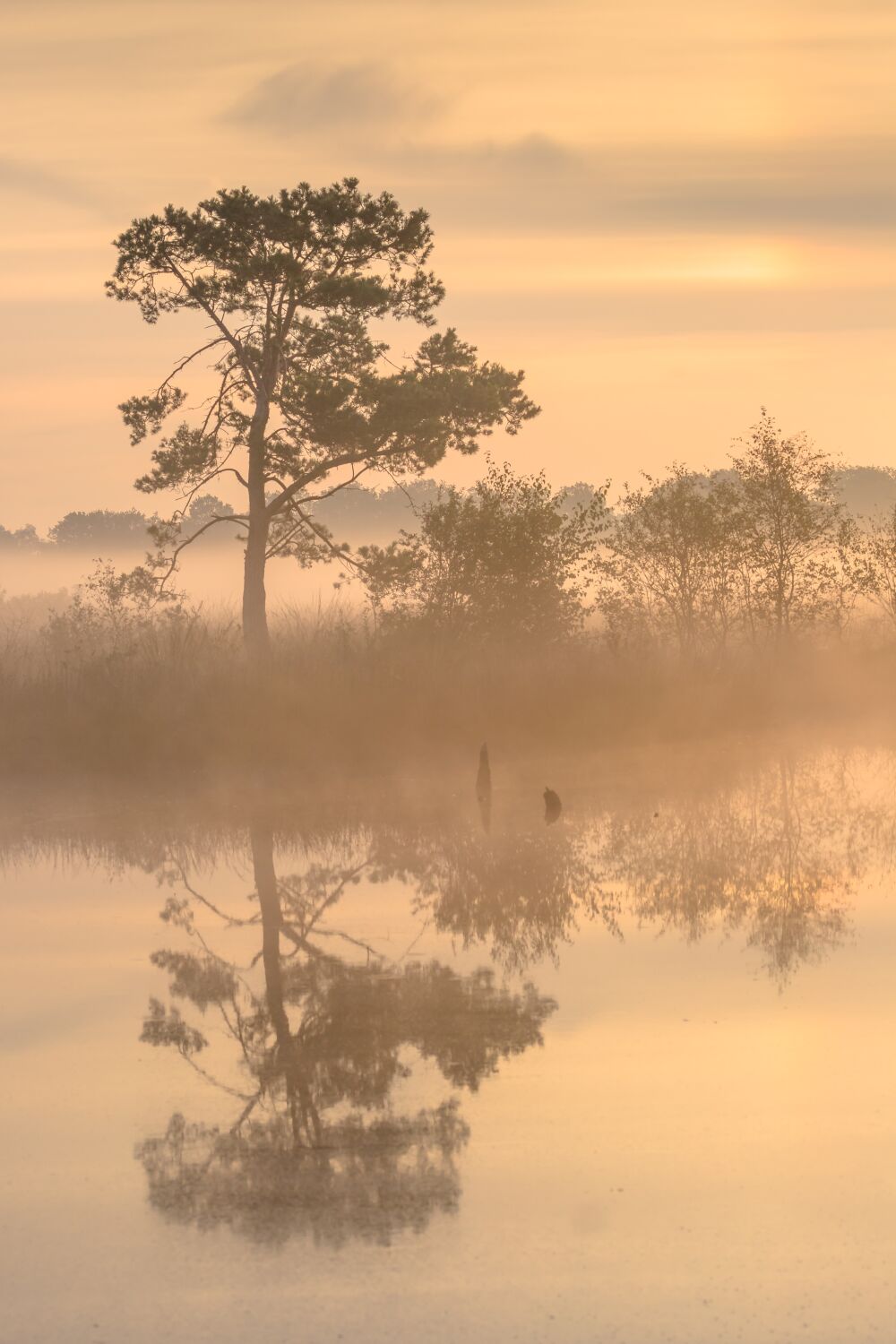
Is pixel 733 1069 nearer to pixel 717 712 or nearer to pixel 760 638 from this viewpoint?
pixel 717 712

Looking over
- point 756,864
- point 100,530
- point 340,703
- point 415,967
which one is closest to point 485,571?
point 340,703

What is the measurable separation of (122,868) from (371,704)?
807cm

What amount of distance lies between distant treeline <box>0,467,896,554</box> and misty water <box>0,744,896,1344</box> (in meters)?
101

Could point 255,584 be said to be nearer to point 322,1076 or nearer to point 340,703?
point 340,703

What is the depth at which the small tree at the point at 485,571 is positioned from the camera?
95.1 feet

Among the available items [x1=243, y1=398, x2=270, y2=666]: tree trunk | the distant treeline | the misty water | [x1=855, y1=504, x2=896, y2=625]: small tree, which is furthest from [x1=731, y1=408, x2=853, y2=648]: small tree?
the distant treeline

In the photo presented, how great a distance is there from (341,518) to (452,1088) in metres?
142

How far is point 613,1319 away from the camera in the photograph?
195 inches

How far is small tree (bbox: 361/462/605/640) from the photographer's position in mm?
28984

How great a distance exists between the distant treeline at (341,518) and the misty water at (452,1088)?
10147cm

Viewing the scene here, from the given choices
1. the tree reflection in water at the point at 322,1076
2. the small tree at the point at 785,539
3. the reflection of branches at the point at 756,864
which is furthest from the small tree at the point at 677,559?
the tree reflection in water at the point at 322,1076

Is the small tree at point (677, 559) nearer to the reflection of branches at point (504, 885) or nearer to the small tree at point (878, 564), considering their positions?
the small tree at point (878, 564)

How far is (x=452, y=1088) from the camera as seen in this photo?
24.1 feet

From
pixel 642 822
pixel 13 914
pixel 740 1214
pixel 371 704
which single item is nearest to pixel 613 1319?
pixel 740 1214
